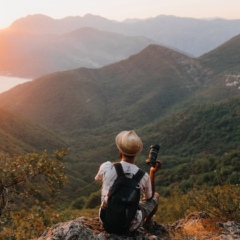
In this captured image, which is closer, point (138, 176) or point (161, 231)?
point (138, 176)

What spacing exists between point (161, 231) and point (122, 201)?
291cm

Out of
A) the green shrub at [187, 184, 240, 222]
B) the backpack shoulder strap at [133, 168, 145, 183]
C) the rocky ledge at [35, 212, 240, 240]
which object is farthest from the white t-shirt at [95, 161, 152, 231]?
the green shrub at [187, 184, 240, 222]

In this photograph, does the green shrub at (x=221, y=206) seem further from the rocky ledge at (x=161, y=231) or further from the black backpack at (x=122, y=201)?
the black backpack at (x=122, y=201)

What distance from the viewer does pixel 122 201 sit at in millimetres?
7094

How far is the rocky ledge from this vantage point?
7457mm

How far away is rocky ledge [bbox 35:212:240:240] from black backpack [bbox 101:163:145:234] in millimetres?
510

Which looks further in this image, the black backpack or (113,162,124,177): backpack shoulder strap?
(113,162,124,177): backpack shoulder strap

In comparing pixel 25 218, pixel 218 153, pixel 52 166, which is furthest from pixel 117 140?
pixel 218 153

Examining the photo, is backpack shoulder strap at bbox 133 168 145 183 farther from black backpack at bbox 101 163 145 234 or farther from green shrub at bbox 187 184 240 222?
green shrub at bbox 187 184 240 222

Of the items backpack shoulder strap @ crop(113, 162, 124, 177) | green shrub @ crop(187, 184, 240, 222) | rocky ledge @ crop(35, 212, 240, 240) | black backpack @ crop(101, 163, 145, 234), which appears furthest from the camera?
green shrub @ crop(187, 184, 240, 222)

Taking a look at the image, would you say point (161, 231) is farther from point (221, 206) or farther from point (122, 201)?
point (122, 201)

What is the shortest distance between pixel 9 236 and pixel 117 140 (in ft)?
16.6

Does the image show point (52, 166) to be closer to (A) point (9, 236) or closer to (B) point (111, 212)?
(A) point (9, 236)

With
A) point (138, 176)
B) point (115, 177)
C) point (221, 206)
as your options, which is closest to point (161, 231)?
point (221, 206)
